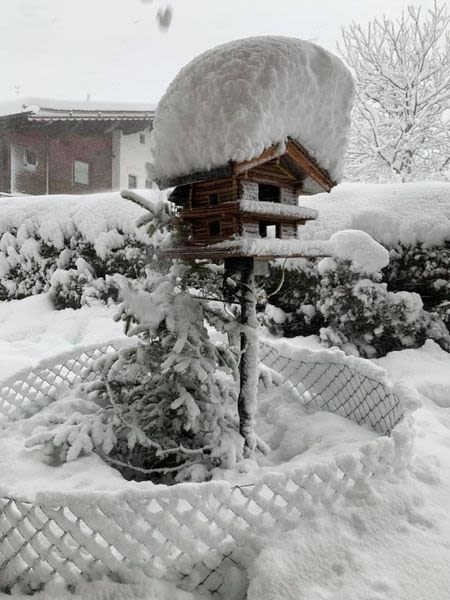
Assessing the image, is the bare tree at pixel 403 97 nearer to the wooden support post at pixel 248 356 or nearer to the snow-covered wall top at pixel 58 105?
the snow-covered wall top at pixel 58 105

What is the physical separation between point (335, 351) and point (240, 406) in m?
1.31

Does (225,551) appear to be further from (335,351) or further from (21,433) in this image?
(335,351)

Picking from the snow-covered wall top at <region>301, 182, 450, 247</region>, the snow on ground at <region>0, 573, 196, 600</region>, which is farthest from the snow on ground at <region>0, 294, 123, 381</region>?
the snow on ground at <region>0, 573, 196, 600</region>

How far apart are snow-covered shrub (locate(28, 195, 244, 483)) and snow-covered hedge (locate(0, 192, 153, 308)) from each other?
4.00 meters

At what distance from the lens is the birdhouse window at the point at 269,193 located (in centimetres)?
303

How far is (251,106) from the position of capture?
7.89 feet

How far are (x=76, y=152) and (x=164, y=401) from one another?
58.6 ft

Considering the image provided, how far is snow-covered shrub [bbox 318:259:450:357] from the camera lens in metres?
5.27

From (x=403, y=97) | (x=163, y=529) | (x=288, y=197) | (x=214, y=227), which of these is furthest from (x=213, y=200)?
(x=403, y=97)

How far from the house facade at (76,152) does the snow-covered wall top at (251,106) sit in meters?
15.6

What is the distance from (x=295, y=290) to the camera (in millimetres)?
5953

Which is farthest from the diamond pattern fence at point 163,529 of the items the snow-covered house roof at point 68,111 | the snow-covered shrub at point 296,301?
the snow-covered house roof at point 68,111

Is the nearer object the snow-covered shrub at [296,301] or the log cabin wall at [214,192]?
the log cabin wall at [214,192]

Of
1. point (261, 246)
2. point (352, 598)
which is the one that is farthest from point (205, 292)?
point (352, 598)
